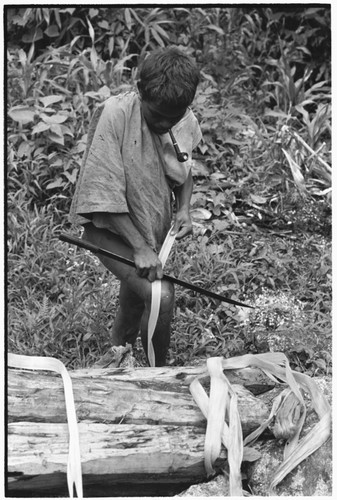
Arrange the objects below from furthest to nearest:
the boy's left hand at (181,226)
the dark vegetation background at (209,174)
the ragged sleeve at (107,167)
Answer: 1. the dark vegetation background at (209,174)
2. the boy's left hand at (181,226)
3. the ragged sleeve at (107,167)

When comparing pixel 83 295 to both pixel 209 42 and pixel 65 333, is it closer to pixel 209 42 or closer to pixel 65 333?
pixel 65 333

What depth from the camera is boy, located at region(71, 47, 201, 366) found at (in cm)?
299

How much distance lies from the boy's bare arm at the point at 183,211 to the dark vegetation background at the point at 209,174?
3.10ft

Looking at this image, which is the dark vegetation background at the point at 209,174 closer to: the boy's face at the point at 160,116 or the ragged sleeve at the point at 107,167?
the ragged sleeve at the point at 107,167

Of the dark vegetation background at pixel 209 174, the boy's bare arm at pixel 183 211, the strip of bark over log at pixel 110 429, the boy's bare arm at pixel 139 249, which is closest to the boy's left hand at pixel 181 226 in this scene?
the boy's bare arm at pixel 183 211

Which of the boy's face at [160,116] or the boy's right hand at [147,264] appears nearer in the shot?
the boy's face at [160,116]

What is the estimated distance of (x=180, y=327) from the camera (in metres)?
4.29

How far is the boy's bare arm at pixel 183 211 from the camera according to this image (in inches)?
134

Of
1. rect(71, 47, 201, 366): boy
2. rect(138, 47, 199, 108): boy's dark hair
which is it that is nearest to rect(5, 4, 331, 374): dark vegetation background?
rect(71, 47, 201, 366): boy

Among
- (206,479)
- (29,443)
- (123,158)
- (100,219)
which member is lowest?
(206,479)

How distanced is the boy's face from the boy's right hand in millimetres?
487

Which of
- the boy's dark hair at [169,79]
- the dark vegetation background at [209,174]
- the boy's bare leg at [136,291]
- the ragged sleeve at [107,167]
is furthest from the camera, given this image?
the dark vegetation background at [209,174]

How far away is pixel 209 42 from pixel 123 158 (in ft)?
10.8

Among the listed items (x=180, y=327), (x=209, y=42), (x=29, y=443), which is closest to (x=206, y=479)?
(x=29, y=443)
